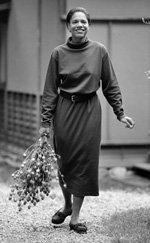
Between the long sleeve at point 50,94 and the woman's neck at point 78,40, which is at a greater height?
the woman's neck at point 78,40

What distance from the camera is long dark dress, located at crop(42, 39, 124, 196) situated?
19.3 ft

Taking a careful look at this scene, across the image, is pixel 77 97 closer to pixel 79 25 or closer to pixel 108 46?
pixel 79 25

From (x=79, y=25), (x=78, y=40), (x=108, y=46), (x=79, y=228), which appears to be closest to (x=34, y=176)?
(x=79, y=228)

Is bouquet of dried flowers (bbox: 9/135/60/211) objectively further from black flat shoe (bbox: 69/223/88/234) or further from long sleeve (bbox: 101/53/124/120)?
long sleeve (bbox: 101/53/124/120)

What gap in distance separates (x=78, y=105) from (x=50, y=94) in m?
0.28

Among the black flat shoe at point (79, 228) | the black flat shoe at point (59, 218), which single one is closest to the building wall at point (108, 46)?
the black flat shoe at point (59, 218)

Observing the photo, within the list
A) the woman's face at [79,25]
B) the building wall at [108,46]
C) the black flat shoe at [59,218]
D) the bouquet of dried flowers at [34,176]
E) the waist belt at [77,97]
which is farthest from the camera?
the building wall at [108,46]

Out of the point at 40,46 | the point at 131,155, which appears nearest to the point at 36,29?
the point at 40,46

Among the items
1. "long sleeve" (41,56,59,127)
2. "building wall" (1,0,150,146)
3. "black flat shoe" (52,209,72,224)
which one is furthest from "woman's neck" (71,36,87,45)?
"building wall" (1,0,150,146)

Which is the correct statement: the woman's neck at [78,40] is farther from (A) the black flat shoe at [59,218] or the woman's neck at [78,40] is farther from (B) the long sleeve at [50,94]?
(A) the black flat shoe at [59,218]

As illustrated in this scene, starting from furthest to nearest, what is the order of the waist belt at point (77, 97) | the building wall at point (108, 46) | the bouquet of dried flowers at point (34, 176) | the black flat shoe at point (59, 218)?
1. the building wall at point (108, 46)
2. the black flat shoe at point (59, 218)
3. the waist belt at point (77, 97)
4. the bouquet of dried flowers at point (34, 176)

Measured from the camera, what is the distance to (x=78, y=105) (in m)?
5.95

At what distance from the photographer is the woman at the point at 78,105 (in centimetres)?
587

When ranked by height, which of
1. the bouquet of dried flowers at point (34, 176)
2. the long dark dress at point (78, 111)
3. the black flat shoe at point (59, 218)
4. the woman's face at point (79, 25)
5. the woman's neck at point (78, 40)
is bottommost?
the black flat shoe at point (59, 218)
